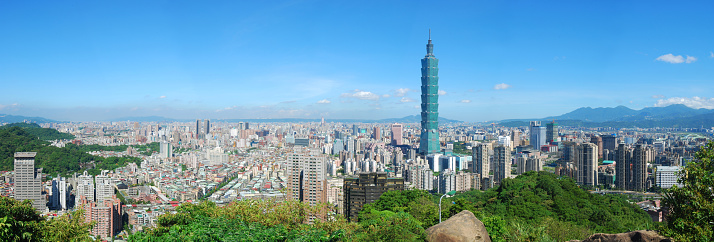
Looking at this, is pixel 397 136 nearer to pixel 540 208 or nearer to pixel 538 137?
pixel 538 137

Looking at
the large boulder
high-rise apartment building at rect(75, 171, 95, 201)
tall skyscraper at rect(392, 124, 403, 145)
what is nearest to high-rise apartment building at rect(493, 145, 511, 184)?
high-rise apartment building at rect(75, 171, 95, 201)

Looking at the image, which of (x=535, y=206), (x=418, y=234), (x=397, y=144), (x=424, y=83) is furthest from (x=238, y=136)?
(x=418, y=234)

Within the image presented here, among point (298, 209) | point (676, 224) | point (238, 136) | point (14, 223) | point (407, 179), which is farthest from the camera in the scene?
point (238, 136)

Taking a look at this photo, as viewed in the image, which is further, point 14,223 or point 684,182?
point 14,223

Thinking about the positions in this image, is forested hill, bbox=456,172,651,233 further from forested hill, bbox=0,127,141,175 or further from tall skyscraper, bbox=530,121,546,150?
tall skyscraper, bbox=530,121,546,150

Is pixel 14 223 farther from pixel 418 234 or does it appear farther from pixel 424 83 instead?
pixel 424 83

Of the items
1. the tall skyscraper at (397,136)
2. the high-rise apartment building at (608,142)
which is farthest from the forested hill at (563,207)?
the tall skyscraper at (397,136)

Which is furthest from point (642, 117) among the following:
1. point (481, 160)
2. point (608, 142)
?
point (481, 160)

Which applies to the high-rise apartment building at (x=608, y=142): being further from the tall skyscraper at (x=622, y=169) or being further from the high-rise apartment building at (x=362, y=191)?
the high-rise apartment building at (x=362, y=191)
